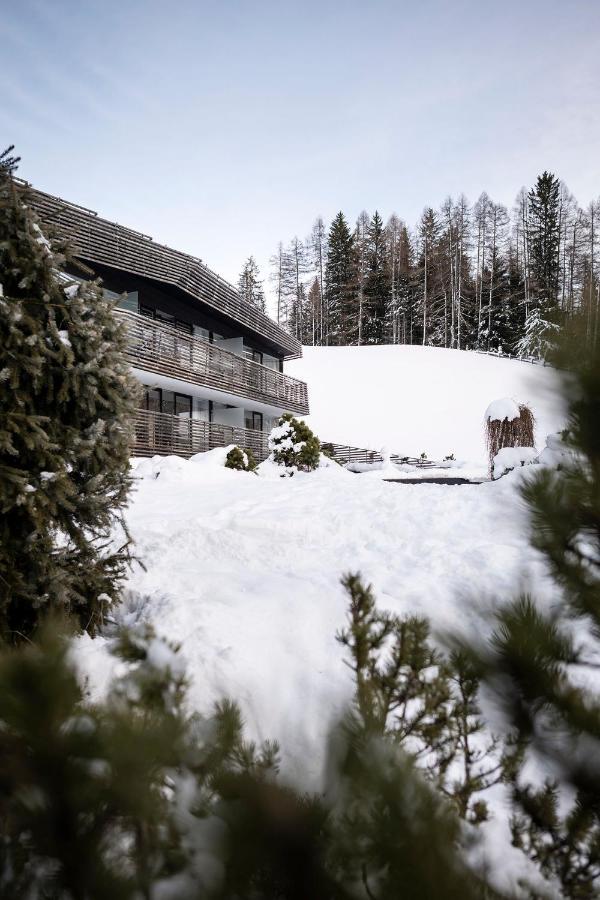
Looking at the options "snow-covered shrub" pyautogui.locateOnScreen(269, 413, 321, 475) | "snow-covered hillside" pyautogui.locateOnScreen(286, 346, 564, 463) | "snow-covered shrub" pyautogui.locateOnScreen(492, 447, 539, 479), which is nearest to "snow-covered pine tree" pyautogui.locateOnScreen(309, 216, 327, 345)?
"snow-covered hillside" pyautogui.locateOnScreen(286, 346, 564, 463)

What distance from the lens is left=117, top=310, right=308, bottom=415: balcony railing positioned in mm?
17922

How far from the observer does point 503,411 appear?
17359mm

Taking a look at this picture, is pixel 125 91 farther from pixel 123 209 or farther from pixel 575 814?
pixel 123 209

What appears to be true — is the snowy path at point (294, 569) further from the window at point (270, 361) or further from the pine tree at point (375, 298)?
the pine tree at point (375, 298)

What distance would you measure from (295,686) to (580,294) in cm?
387

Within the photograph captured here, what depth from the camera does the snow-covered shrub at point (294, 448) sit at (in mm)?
17844

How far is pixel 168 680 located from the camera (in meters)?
1.10

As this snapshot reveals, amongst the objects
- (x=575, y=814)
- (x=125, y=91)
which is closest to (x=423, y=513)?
(x=575, y=814)

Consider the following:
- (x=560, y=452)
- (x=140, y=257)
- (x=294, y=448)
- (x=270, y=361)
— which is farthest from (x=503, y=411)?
(x=270, y=361)

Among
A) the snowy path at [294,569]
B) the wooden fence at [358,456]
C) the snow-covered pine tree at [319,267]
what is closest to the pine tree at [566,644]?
the snowy path at [294,569]

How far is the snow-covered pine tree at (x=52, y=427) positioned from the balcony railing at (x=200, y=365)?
9176 mm

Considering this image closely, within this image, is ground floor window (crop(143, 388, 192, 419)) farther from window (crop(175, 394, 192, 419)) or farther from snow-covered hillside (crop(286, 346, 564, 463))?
snow-covered hillside (crop(286, 346, 564, 463))

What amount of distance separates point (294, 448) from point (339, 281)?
53408 millimetres

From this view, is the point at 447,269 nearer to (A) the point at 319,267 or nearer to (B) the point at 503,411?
(A) the point at 319,267
